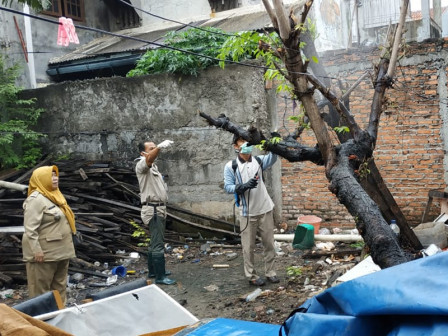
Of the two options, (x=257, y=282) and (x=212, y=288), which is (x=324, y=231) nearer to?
(x=257, y=282)

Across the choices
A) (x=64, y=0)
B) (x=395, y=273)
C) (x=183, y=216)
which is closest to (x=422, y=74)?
(x=183, y=216)

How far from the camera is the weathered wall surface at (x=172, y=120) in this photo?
9.16 m

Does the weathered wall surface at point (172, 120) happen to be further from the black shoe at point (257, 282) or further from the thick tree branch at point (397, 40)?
the thick tree branch at point (397, 40)

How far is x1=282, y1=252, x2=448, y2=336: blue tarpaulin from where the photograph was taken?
1.46m

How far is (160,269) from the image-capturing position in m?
7.02

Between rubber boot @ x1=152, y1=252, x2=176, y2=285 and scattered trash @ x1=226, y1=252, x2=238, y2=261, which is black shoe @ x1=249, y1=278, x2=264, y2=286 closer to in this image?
rubber boot @ x1=152, y1=252, x2=176, y2=285

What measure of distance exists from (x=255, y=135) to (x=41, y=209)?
8.60 feet

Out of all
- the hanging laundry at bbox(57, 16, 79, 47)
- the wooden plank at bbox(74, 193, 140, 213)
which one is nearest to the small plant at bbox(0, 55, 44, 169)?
Answer: the wooden plank at bbox(74, 193, 140, 213)

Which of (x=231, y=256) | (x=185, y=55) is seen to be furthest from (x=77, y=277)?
(x=185, y=55)

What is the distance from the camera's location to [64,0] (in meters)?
13.8

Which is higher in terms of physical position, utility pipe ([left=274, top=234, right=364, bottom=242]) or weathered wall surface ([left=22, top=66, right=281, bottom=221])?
weathered wall surface ([left=22, top=66, right=281, bottom=221])

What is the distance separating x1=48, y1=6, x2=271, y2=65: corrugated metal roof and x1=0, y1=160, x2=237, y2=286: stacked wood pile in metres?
3.65

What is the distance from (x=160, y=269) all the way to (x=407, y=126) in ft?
16.8

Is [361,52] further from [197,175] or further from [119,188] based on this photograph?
[119,188]
